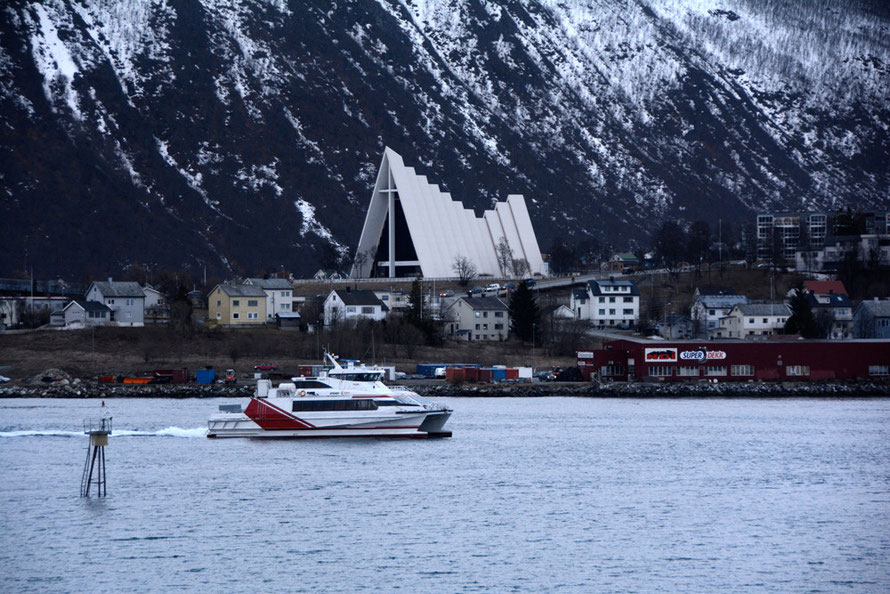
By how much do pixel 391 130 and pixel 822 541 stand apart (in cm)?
16398

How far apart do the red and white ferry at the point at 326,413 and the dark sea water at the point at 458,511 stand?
442mm

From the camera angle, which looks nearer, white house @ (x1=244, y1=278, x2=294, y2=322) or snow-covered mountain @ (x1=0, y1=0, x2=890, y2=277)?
white house @ (x1=244, y1=278, x2=294, y2=322)

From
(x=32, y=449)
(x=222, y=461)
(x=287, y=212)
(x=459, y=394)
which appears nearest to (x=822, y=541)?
(x=222, y=461)

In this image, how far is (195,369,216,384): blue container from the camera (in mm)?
52969

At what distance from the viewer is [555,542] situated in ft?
75.9

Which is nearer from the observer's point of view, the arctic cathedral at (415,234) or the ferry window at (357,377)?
the ferry window at (357,377)

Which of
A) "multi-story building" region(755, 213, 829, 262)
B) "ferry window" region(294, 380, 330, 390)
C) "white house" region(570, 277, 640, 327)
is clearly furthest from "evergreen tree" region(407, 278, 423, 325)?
"multi-story building" region(755, 213, 829, 262)

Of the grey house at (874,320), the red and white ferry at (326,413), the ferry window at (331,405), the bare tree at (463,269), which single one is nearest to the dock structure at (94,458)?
the red and white ferry at (326,413)

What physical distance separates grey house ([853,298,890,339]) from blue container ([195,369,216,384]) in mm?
34407

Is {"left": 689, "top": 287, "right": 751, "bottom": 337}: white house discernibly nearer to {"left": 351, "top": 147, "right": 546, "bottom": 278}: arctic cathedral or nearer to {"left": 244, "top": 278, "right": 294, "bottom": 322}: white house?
{"left": 351, "top": 147, "right": 546, "bottom": 278}: arctic cathedral

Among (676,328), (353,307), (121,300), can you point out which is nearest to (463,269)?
(353,307)

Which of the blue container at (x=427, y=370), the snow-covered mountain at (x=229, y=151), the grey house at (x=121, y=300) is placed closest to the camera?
the blue container at (x=427, y=370)

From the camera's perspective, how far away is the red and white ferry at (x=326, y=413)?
36.0 m

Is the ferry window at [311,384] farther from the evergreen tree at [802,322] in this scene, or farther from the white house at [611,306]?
the white house at [611,306]
